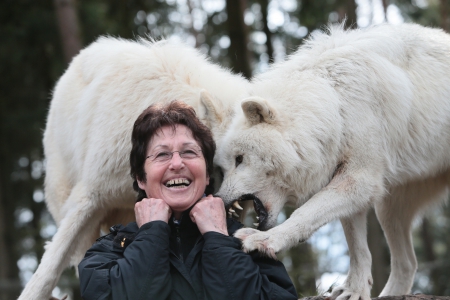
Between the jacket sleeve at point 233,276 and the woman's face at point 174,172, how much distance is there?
0.32 metres

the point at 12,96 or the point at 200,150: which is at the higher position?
the point at 200,150

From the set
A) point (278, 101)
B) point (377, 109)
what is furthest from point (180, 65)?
point (377, 109)

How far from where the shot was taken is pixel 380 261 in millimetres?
9336

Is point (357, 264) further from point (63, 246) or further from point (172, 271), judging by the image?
point (63, 246)

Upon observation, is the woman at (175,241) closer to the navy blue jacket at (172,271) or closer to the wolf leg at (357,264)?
the navy blue jacket at (172,271)

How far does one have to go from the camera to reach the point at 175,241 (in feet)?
10.8

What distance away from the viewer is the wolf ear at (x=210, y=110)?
191 inches

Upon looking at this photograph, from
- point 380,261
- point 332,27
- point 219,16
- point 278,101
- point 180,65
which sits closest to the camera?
point 278,101

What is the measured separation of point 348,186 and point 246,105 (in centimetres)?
98

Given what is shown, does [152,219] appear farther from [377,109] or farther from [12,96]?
[12,96]

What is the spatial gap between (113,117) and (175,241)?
238 cm

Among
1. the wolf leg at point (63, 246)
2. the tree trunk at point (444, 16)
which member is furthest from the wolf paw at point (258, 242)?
the tree trunk at point (444, 16)

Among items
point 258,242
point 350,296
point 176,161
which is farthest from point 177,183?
point 350,296

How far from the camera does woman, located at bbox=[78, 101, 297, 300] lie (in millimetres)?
2979
